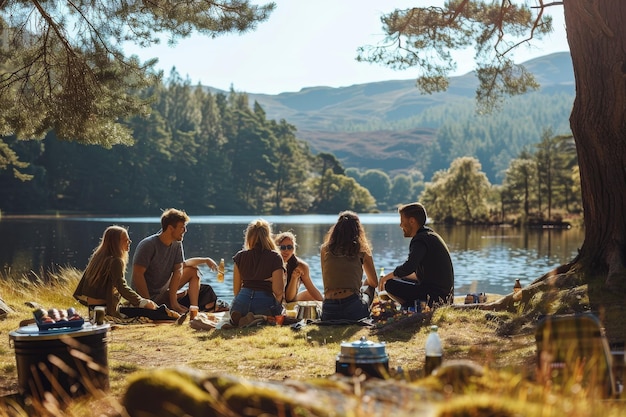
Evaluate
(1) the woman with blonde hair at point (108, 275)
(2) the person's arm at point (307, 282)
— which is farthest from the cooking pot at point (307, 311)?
(1) the woman with blonde hair at point (108, 275)

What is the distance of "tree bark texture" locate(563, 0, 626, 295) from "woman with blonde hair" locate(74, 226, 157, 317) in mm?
4454

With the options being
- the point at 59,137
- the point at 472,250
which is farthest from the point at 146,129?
the point at 59,137

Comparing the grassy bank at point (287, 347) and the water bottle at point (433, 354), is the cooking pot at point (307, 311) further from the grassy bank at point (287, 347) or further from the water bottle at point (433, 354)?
the water bottle at point (433, 354)

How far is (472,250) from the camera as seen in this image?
110 ft

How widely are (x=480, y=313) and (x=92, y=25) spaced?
5.40 m

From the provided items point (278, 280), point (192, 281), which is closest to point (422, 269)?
point (278, 280)

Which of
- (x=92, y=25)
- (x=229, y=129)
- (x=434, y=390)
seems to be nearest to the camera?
(x=434, y=390)

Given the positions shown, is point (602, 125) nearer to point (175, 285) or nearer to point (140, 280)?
point (175, 285)

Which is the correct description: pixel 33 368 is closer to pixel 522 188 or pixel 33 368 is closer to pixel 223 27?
pixel 223 27

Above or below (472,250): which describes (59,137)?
above

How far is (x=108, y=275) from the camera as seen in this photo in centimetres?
808

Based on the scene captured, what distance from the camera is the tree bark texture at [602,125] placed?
7.84 m

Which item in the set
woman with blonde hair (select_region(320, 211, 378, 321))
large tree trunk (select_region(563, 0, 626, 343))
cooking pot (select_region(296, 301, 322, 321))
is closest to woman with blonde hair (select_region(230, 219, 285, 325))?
cooking pot (select_region(296, 301, 322, 321))

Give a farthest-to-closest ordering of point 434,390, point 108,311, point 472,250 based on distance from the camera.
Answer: point 472,250
point 108,311
point 434,390
